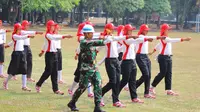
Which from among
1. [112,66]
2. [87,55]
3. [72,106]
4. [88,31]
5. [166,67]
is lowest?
[72,106]

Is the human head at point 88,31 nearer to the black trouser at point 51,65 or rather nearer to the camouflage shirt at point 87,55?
the camouflage shirt at point 87,55

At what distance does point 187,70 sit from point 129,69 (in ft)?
32.6

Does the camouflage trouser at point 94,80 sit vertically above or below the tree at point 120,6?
below

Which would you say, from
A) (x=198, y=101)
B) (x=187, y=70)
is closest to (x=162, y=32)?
(x=198, y=101)

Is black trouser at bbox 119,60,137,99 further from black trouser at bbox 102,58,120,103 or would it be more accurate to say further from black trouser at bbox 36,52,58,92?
black trouser at bbox 36,52,58,92

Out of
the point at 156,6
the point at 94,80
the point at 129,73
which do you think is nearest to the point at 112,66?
the point at 129,73

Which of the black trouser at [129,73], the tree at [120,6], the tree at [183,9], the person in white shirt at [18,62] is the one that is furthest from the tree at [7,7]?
the black trouser at [129,73]

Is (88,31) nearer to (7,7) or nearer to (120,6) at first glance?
(7,7)

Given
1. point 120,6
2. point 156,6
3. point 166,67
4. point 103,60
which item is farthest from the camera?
point 156,6

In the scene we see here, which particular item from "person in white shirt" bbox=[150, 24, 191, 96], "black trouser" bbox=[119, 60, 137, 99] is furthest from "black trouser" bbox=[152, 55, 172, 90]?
"black trouser" bbox=[119, 60, 137, 99]

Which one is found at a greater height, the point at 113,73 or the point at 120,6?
the point at 120,6

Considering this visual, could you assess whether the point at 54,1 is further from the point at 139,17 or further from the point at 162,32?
the point at 162,32

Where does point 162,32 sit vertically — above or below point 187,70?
above

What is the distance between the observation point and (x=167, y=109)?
11570mm
